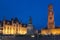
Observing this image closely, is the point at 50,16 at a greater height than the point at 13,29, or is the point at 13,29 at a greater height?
the point at 50,16

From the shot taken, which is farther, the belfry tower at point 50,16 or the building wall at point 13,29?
the belfry tower at point 50,16

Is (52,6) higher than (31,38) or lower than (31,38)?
higher

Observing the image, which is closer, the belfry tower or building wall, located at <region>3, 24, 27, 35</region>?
building wall, located at <region>3, 24, 27, 35</region>

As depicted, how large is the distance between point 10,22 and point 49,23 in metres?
17.3

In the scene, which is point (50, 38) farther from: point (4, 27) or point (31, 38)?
point (4, 27)

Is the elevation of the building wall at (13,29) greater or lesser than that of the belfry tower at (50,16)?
lesser

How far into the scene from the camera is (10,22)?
73375 mm

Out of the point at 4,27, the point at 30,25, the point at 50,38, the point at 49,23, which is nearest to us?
the point at 50,38

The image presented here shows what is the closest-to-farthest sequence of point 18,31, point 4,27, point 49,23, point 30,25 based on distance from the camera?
point 30,25
point 4,27
point 18,31
point 49,23

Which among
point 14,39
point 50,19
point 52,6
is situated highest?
point 52,6

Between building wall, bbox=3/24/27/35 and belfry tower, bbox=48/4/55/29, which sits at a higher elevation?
belfry tower, bbox=48/4/55/29

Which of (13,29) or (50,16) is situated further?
(50,16)

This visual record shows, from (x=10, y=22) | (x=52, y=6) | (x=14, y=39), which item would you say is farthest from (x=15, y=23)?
(x=14, y=39)

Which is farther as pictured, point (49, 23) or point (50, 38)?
point (49, 23)
